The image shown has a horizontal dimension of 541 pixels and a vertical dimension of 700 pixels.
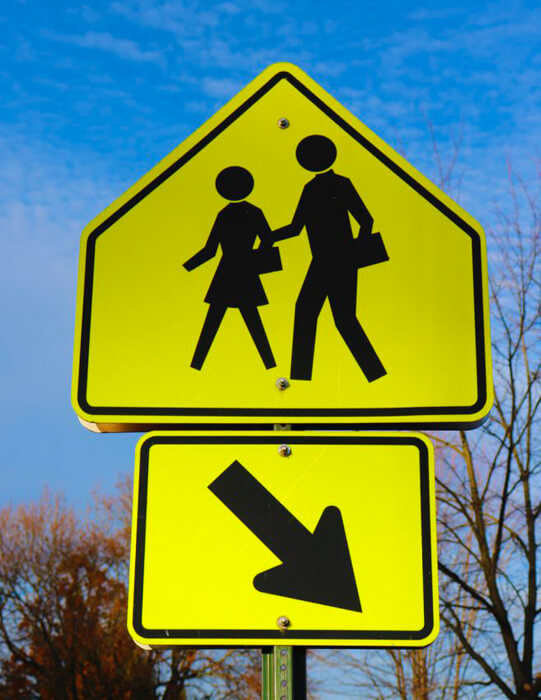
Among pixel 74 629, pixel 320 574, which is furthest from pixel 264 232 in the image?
pixel 74 629

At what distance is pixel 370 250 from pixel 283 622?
877 millimetres

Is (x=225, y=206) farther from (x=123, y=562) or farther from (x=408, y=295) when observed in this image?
(x=123, y=562)

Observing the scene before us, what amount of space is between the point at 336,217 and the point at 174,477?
2.39 feet

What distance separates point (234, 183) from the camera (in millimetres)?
2258

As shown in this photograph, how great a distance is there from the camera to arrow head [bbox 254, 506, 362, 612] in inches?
76.5

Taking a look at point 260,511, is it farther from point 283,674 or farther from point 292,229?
point 292,229

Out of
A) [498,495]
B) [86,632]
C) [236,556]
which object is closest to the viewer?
[236,556]

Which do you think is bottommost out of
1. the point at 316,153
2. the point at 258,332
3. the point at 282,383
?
the point at 282,383

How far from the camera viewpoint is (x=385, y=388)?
6.82 ft

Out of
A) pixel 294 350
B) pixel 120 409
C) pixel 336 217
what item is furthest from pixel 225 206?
pixel 120 409

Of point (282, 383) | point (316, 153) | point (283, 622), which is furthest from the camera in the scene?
point (316, 153)

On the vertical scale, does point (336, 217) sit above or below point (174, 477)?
above

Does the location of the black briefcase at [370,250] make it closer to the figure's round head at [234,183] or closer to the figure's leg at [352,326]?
the figure's leg at [352,326]

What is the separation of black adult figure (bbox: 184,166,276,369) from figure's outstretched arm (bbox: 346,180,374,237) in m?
0.21
